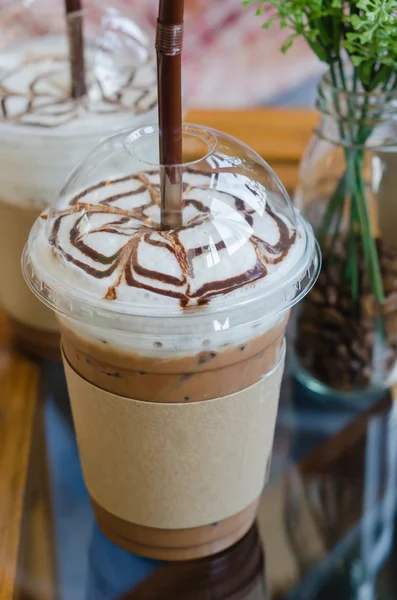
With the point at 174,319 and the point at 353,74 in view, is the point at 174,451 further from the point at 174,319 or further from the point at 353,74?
the point at 353,74

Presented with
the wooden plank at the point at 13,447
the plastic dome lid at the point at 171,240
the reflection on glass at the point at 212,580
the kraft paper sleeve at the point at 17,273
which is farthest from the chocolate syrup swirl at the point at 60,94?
the reflection on glass at the point at 212,580

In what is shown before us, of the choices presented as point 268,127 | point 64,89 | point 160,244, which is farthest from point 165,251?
point 268,127

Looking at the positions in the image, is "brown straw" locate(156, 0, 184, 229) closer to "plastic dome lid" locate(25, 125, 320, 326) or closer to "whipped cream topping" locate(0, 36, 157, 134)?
"plastic dome lid" locate(25, 125, 320, 326)

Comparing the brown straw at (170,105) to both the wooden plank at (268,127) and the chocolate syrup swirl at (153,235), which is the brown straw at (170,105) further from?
the wooden plank at (268,127)

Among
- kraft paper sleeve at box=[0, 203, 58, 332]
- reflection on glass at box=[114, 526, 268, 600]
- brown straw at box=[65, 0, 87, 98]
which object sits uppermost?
brown straw at box=[65, 0, 87, 98]

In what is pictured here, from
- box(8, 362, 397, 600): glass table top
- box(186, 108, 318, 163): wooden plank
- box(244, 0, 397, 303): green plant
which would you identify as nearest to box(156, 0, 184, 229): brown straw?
box(244, 0, 397, 303): green plant

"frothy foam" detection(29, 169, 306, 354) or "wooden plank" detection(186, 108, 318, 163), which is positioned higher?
"frothy foam" detection(29, 169, 306, 354)
